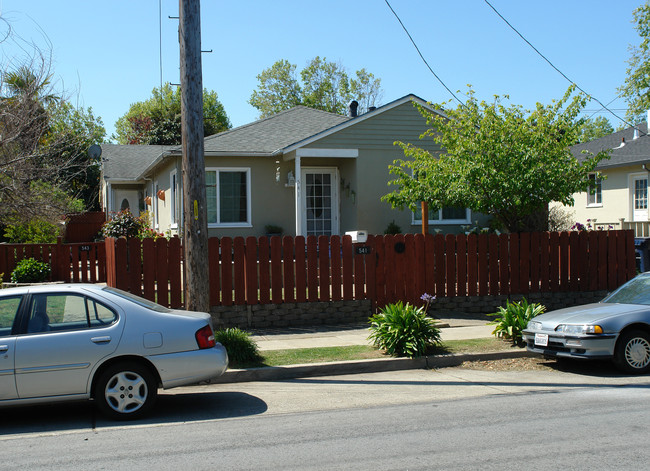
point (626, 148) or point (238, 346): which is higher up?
point (626, 148)

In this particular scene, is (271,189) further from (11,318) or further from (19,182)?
Answer: (11,318)

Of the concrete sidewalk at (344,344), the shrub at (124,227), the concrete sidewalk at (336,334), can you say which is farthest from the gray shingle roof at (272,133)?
the concrete sidewalk at (344,344)

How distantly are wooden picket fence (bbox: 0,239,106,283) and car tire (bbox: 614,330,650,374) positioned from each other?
1167 centimetres

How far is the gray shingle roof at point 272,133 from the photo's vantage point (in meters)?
17.3

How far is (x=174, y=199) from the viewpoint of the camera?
742 inches

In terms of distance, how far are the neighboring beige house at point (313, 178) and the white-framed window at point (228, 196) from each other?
0.09 ft

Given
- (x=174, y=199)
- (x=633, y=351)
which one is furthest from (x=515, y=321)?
(x=174, y=199)

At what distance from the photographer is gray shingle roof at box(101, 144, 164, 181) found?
2964cm

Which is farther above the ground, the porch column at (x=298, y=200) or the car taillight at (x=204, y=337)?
the porch column at (x=298, y=200)

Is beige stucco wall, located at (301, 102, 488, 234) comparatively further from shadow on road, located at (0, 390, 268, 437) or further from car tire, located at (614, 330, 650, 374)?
shadow on road, located at (0, 390, 268, 437)

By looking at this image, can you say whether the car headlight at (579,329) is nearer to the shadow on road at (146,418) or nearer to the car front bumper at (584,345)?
the car front bumper at (584,345)

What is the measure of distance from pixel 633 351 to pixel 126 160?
28.2 meters

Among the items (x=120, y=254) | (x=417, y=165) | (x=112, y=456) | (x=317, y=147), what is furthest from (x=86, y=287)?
(x=317, y=147)

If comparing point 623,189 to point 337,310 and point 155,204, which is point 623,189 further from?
point 155,204
